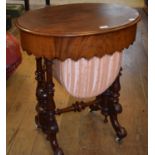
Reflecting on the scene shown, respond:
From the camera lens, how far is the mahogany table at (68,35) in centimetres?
121

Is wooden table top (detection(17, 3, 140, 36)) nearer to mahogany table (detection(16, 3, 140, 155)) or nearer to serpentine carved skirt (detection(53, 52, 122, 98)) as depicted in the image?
mahogany table (detection(16, 3, 140, 155))

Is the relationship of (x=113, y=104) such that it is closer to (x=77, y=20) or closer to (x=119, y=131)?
(x=119, y=131)

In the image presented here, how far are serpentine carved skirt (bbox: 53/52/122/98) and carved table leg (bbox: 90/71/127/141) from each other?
150mm

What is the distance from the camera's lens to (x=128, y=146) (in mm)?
1665

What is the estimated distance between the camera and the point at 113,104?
168cm

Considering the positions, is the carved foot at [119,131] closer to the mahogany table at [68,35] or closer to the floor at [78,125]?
the floor at [78,125]

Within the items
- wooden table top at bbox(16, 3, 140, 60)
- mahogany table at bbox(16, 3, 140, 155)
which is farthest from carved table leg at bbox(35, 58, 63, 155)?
wooden table top at bbox(16, 3, 140, 60)

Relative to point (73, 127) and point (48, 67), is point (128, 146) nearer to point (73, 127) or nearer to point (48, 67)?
point (73, 127)

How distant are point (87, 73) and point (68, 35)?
0.29 meters

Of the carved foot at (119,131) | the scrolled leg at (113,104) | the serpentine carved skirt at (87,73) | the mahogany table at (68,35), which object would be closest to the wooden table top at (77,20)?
the mahogany table at (68,35)

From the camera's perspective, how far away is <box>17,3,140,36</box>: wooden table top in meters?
1.22

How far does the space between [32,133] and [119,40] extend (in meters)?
0.89

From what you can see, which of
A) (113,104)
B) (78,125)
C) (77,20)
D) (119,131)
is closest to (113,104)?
(113,104)
